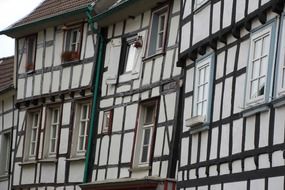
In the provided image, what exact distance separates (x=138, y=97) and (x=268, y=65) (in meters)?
7.92

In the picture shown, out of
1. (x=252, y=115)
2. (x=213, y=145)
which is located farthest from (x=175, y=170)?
(x=252, y=115)

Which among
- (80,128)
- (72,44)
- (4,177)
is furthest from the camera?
(4,177)

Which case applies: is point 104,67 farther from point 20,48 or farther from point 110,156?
point 20,48

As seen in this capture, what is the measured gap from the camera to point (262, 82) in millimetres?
14930

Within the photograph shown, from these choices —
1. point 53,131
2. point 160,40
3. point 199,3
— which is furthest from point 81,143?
point 199,3

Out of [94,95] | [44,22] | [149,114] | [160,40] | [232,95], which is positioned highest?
[44,22]

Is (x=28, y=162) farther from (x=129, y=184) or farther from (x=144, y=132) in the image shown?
(x=129, y=184)

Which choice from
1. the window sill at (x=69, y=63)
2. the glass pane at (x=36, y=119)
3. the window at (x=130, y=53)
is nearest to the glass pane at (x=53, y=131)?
the glass pane at (x=36, y=119)

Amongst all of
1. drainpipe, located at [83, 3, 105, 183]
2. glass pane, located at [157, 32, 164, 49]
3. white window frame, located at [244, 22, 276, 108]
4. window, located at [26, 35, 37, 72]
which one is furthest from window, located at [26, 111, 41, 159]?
white window frame, located at [244, 22, 276, 108]

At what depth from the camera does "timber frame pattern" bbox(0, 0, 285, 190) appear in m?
15.0

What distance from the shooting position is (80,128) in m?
25.5

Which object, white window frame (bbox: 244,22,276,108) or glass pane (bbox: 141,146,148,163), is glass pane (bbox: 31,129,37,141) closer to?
glass pane (bbox: 141,146,148,163)

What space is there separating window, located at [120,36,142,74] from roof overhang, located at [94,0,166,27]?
0.64 meters

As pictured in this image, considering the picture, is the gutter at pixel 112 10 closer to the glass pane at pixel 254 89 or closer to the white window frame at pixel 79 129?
the white window frame at pixel 79 129
